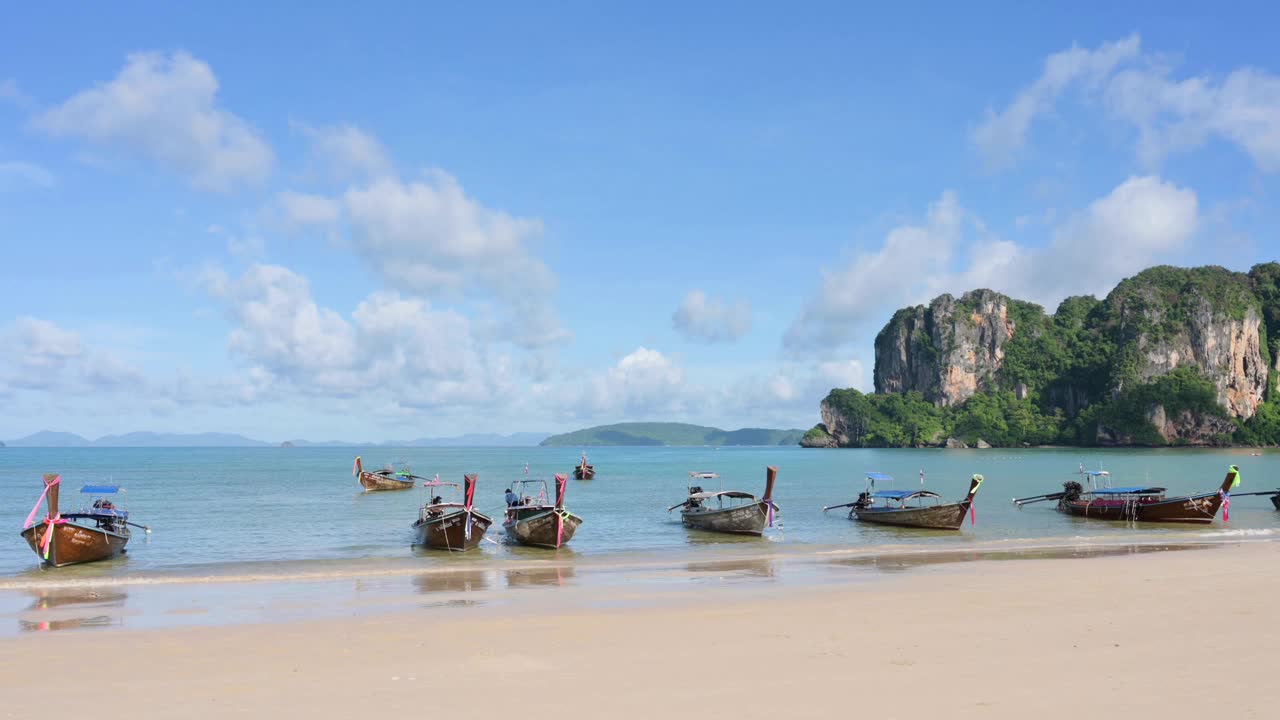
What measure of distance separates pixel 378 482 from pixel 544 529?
41.5m

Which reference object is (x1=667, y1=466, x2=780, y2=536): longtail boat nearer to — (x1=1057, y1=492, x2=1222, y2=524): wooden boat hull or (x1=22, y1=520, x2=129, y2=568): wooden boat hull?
(x1=1057, y1=492, x2=1222, y2=524): wooden boat hull

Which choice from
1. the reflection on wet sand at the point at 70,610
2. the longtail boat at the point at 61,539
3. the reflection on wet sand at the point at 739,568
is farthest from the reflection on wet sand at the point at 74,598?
the reflection on wet sand at the point at 739,568

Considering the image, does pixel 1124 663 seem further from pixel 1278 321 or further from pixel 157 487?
pixel 1278 321

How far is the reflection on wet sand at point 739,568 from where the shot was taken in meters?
21.9

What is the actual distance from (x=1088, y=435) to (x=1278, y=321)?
4203 cm

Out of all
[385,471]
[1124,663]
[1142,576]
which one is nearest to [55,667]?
[1124,663]

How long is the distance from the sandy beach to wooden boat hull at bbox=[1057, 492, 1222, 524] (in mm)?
20726

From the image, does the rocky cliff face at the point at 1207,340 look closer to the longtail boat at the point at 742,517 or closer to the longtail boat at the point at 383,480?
the longtail boat at the point at 383,480

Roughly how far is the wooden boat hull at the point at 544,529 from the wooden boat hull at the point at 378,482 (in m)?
39.6

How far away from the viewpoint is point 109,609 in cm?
1705

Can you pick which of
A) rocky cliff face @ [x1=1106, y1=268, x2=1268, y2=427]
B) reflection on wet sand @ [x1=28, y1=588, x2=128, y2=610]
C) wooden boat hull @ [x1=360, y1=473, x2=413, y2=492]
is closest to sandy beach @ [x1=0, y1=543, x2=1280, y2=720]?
reflection on wet sand @ [x1=28, y1=588, x2=128, y2=610]

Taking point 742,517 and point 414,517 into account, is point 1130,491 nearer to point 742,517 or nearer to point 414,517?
point 742,517

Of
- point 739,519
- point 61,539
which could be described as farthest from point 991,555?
point 61,539

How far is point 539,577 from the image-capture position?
70.7ft
